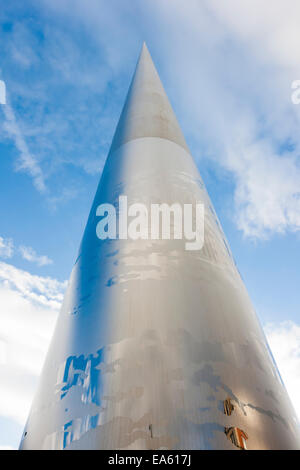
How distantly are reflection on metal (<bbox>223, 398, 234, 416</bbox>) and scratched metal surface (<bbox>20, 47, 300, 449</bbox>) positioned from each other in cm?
1

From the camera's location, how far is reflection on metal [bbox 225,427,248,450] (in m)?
0.77

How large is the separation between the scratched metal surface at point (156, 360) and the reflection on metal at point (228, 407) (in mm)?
11

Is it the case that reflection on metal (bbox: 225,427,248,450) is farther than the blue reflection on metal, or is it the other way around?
the blue reflection on metal

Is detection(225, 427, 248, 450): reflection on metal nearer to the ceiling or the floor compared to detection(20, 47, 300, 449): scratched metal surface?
nearer to the floor

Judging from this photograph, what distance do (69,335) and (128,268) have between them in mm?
349

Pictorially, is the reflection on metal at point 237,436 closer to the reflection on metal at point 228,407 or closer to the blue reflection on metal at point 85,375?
the reflection on metal at point 228,407

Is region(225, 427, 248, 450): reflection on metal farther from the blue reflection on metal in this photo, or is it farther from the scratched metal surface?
the blue reflection on metal

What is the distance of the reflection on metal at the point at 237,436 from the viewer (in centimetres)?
77

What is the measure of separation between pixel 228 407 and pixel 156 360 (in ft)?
0.80

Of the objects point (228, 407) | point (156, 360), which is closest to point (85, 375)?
point (156, 360)

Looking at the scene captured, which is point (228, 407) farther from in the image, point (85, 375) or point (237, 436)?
point (85, 375)

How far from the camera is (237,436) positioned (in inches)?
30.8

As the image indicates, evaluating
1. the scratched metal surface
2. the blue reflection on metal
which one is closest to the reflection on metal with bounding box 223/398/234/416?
the scratched metal surface
